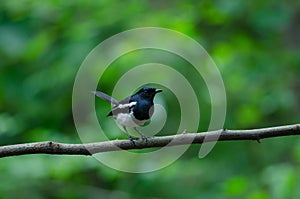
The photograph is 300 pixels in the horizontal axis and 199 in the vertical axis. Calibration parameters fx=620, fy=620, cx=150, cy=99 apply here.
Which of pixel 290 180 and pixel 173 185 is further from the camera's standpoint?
pixel 173 185

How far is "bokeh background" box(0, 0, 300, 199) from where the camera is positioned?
3906 millimetres

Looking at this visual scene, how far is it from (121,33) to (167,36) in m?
0.32

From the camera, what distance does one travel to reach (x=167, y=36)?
14.0 ft

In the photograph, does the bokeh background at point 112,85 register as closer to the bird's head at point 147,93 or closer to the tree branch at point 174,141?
the bird's head at point 147,93

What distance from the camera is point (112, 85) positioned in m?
4.01

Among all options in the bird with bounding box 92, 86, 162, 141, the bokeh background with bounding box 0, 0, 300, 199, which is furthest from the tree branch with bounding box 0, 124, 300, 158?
the bokeh background with bounding box 0, 0, 300, 199

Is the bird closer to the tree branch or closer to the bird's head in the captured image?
the bird's head

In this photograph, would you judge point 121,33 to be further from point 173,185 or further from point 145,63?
point 173,185

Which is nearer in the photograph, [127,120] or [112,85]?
[127,120]

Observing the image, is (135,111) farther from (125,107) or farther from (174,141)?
(174,141)

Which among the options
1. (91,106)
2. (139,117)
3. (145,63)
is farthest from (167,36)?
(139,117)

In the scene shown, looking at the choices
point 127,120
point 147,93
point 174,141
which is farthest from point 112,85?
point 174,141

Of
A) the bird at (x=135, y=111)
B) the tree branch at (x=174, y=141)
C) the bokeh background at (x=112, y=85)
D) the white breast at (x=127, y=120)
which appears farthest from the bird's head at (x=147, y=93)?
the bokeh background at (x=112, y=85)

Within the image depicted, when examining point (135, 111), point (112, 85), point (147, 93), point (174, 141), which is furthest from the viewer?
point (112, 85)
